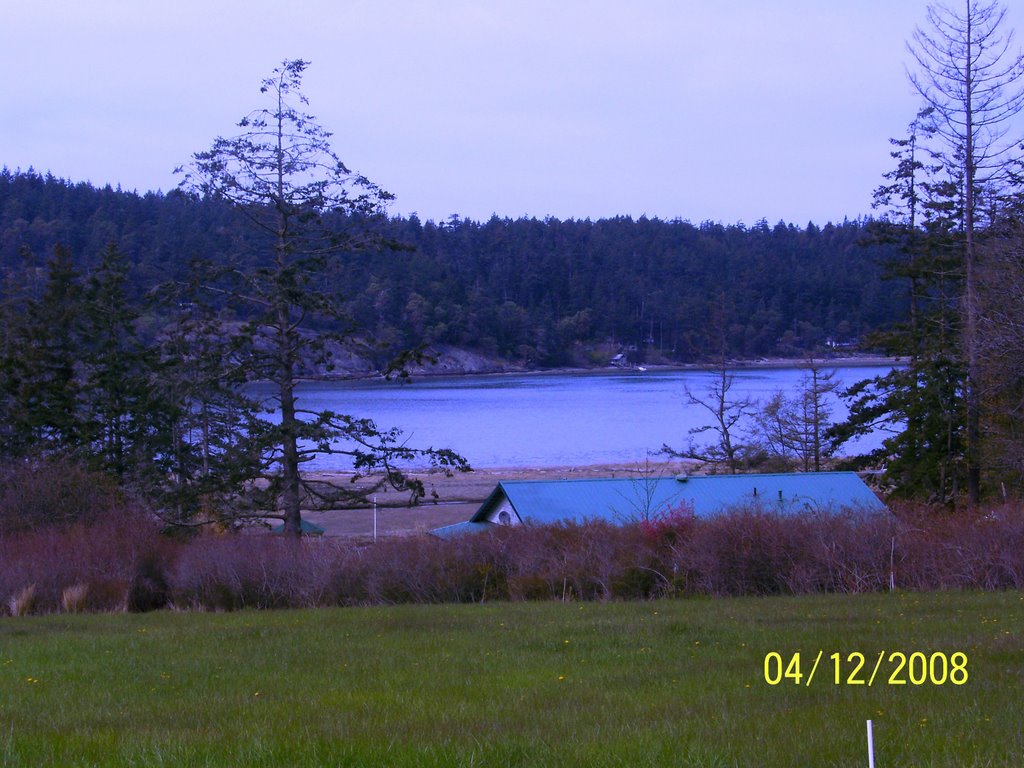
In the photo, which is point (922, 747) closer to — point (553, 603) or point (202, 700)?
point (202, 700)

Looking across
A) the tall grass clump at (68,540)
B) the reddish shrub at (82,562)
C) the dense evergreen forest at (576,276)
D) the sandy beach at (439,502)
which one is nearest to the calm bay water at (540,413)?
the sandy beach at (439,502)

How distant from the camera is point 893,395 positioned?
36625mm

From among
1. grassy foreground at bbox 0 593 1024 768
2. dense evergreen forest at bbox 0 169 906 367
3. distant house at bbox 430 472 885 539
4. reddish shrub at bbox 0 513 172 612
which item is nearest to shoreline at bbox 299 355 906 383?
dense evergreen forest at bbox 0 169 906 367

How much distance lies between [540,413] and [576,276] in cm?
7046

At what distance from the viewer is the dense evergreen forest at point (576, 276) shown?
98.7m

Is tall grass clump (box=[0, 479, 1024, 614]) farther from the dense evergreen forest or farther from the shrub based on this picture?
the dense evergreen forest

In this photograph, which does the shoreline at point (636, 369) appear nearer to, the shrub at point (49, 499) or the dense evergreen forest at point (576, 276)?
the dense evergreen forest at point (576, 276)

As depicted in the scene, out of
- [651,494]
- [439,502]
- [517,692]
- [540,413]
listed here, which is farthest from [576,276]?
[517,692]

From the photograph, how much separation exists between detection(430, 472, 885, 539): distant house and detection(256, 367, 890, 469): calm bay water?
23.7m

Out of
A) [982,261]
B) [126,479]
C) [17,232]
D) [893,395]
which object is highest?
[17,232]

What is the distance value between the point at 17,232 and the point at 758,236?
127m

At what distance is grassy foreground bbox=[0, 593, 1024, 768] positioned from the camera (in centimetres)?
632

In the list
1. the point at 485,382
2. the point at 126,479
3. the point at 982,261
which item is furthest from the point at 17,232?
the point at 982,261

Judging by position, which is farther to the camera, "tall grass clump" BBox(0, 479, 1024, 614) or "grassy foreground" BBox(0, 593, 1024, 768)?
"tall grass clump" BBox(0, 479, 1024, 614)
